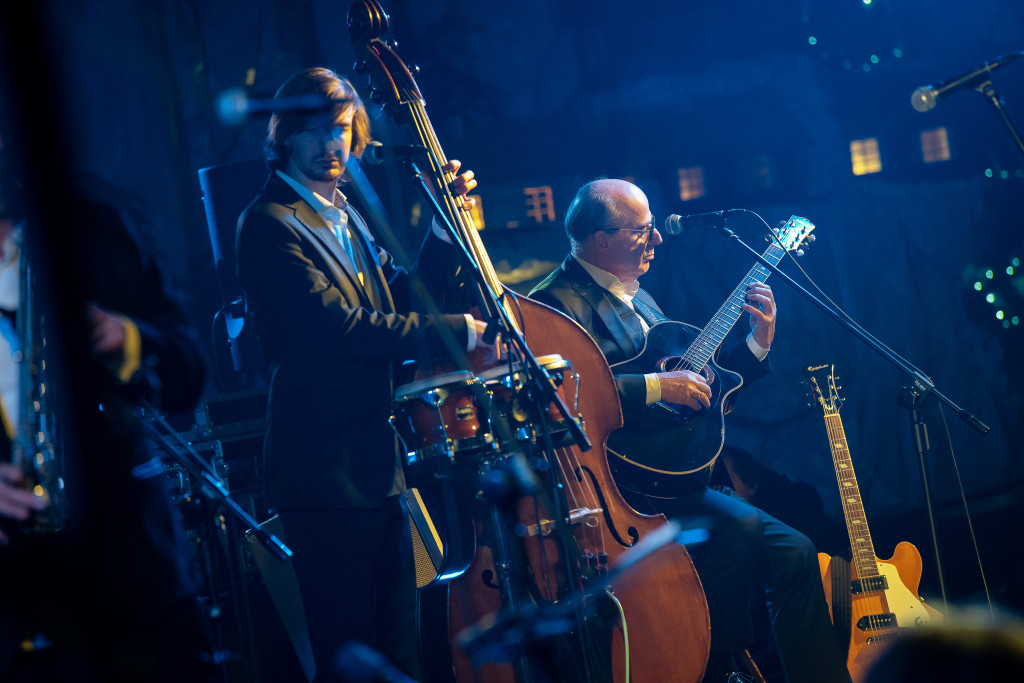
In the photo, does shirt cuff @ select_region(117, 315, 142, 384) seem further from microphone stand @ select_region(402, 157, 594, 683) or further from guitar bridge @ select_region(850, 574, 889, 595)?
guitar bridge @ select_region(850, 574, 889, 595)

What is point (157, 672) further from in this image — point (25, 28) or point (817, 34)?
point (817, 34)

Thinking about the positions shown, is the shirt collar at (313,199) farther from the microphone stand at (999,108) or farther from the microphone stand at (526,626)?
the microphone stand at (999,108)

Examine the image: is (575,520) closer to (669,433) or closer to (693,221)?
(669,433)

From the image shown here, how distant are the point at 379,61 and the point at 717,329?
5.57 ft

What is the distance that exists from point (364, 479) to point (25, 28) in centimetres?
254

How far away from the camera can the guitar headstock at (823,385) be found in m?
3.63

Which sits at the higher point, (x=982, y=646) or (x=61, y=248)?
(x=61, y=248)

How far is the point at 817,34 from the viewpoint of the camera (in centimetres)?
Result: 457

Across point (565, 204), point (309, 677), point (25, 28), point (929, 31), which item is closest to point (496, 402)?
point (309, 677)

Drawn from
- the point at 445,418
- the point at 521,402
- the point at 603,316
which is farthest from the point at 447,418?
the point at 603,316

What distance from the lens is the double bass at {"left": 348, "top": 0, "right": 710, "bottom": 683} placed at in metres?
2.15

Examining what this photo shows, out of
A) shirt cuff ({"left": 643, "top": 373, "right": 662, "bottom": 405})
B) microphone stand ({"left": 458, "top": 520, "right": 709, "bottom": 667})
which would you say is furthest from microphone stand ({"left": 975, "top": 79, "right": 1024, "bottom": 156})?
microphone stand ({"left": 458, "top": 520, "right": 709, "bottom": 667})

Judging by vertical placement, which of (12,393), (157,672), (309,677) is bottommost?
(309,677)

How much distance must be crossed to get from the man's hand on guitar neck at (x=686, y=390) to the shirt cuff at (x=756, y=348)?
540 mm
